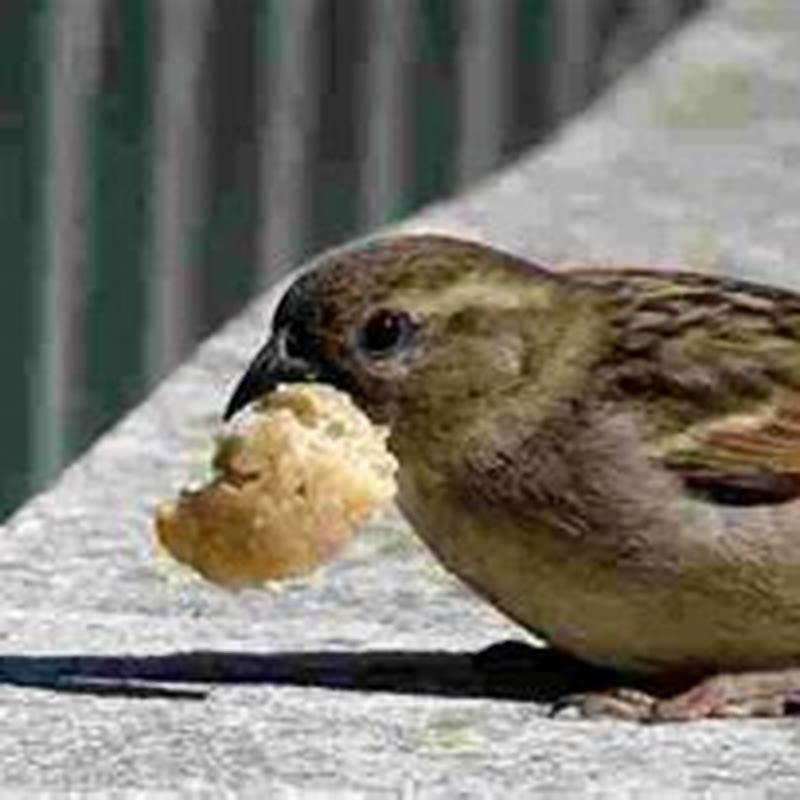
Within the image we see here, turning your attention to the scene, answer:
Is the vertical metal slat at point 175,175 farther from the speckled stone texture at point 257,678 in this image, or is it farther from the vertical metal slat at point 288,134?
the speckled stone texture at point 257,678

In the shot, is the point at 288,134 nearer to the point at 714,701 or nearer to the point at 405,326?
the point at 405,326

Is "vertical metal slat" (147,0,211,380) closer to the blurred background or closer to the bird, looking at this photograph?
the blurred background

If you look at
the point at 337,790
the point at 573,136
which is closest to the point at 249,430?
the point at 337,790

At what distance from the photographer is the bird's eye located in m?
5.07

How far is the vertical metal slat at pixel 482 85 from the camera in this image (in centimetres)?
984

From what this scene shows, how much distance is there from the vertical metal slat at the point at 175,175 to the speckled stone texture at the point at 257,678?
5.06 ft

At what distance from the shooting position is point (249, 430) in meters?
5.07

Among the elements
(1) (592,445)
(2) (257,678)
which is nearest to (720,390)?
(1) (592,445)

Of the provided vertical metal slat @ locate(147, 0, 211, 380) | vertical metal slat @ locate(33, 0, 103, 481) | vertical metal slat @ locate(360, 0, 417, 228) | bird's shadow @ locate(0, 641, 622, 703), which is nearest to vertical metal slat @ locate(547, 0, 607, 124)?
vertical metal slat @ locate(360, 0, 417, 228)

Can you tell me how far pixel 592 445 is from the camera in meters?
5.06

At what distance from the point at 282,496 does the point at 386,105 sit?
4680 mm

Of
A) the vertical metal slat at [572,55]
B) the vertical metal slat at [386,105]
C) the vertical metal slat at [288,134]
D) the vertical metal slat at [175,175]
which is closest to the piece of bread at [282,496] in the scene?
the vertical metal slat at [175,175]

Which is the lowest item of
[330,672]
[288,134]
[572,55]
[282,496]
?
[572,55]

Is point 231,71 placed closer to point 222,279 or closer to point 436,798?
point 222,279
